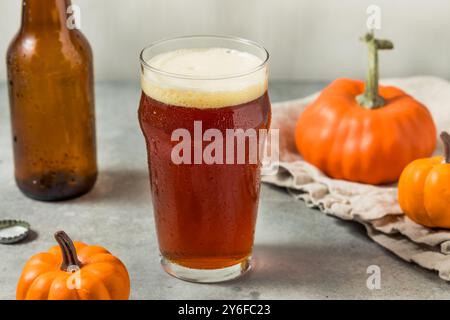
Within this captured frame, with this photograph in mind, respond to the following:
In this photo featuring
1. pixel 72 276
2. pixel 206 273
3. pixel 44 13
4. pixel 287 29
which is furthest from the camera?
pixel 287 29

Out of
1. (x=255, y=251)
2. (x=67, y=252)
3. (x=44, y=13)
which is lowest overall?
(x=255, y=251)

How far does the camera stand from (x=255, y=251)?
4.67ft

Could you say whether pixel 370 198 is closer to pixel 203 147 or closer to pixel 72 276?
pixel 203 147

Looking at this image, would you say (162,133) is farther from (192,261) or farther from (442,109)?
(442,109)

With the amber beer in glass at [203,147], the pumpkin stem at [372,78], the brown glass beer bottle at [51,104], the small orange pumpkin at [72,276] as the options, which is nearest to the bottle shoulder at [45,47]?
the brown glass beer bottle at [51,104]

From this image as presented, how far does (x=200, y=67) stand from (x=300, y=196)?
1.28 feet

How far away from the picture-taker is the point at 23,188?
5.16 feet

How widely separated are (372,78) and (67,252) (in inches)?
27.3

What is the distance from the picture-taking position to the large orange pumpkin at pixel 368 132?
1.59 m

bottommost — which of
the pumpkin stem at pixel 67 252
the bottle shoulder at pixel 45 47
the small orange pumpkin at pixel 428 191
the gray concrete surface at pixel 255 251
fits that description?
the gray concrete surface at pixel 255 251

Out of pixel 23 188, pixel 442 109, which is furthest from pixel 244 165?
pixel 442 109

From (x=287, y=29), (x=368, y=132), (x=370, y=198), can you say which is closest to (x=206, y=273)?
(x=370, y=198)

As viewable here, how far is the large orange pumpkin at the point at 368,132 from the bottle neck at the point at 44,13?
48 centimetres

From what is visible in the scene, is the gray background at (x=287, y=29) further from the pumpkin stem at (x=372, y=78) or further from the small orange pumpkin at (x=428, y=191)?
the small orange pumpkin at (x=428, y=191)
